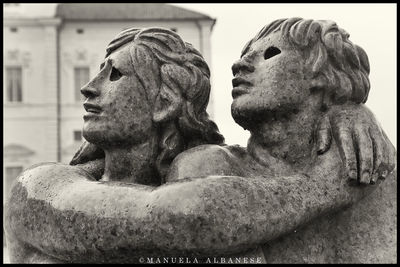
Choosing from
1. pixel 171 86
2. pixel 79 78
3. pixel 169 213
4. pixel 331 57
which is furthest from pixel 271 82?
pixel 79 78

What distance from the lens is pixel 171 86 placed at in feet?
7.89

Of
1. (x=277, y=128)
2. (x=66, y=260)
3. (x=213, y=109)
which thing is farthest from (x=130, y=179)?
(x=213, y=109)

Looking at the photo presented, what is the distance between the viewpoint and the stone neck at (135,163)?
246 centimetres

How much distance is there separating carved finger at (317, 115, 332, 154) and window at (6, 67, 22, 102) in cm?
2456

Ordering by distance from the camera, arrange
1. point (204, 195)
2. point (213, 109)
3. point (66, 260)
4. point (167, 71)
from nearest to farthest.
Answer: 1. point (204, 195)
2. point (66, 260)
3. point (167, 71)
4. point (213, 109)

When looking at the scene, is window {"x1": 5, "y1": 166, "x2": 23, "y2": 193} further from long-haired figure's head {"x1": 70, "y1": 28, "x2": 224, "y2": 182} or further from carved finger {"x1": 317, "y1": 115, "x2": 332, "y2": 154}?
carved finger {"x1": 317, "y1": 115, "x2": 332, "y2": 154}

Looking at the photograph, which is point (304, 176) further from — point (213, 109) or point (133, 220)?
point (213, 109)

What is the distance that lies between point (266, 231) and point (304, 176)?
0.90ft

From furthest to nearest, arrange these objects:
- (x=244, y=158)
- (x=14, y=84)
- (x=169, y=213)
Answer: (x=14, y=84)
(x=244, y=158)
(x=169, y=213)

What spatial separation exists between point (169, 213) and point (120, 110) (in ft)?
1.81

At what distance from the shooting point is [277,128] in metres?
2.42

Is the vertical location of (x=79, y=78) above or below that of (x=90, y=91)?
below

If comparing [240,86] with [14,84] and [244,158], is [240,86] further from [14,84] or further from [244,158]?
[14,84]

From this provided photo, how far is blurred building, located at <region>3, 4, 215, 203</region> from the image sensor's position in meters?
25.3
